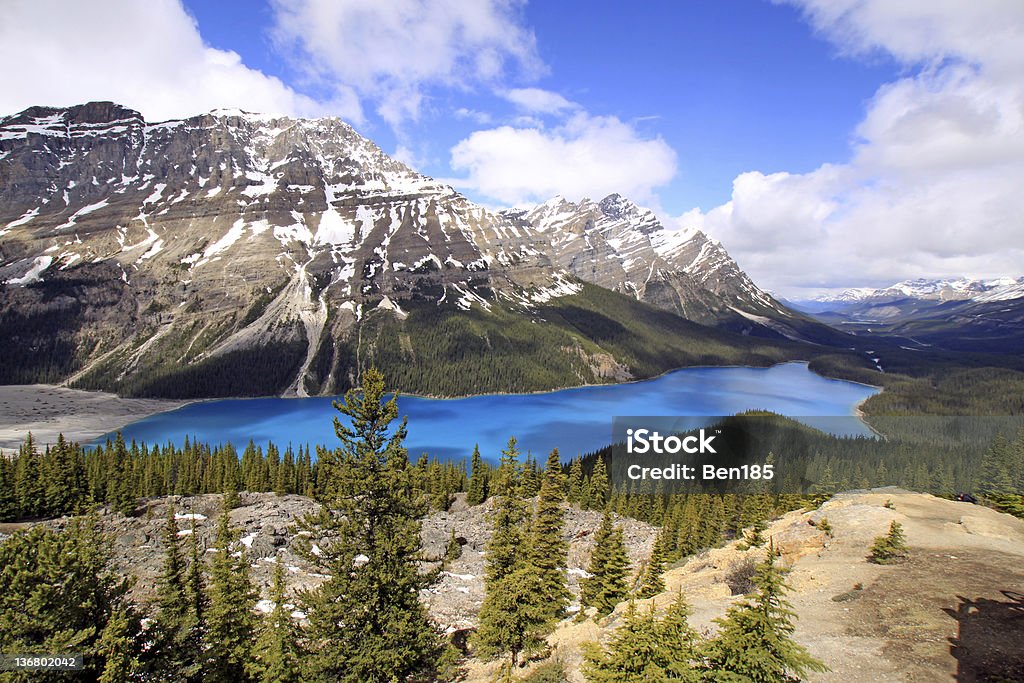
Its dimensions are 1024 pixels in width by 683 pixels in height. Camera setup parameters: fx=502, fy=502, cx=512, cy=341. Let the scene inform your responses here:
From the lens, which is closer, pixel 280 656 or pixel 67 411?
pixel 280 656

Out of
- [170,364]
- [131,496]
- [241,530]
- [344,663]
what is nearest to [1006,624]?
[344,663]

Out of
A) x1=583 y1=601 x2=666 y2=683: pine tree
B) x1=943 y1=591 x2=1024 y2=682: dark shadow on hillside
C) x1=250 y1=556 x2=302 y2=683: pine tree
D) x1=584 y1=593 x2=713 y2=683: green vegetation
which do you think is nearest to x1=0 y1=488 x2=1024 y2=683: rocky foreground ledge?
x1=943 y1=591 x2=1024 y2=682: dark shadow on hillside

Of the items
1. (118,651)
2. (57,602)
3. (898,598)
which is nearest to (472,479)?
(898,598)

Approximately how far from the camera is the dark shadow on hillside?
645 inches

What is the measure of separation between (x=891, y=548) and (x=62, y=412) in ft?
624

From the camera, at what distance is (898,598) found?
23500mm

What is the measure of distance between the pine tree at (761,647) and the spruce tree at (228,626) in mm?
18907

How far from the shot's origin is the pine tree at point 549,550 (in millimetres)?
28219

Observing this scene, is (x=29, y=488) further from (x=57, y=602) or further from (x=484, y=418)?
(x=484, y=418)

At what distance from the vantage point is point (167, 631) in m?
17.8

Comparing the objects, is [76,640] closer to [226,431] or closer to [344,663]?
[344,663]

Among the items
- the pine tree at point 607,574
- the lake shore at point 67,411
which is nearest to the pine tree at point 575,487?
the pine tree at point 607,574

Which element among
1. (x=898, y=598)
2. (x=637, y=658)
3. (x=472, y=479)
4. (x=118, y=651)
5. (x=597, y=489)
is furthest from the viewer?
(x=597, y=489)

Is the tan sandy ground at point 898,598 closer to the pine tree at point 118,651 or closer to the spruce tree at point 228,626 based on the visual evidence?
the spruce tree at point 228,626
